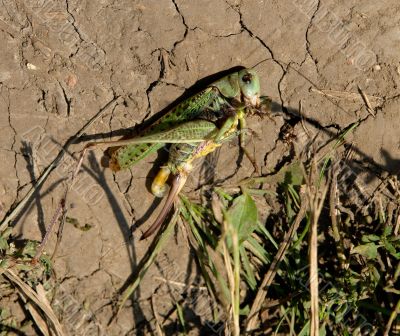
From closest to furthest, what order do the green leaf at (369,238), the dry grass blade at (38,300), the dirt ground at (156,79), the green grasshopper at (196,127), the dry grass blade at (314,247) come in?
the dry grass blade at (314,247), the green grasshopper at (196,127), the dirt ground at (156,79), the green leaf at (369,238), the dry grass blade at (38,300)

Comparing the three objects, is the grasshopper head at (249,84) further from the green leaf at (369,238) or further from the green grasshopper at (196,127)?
the green leaf at (369,238)

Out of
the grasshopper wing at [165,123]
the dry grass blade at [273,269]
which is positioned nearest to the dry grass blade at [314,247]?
the dry grass blade at [273,269]

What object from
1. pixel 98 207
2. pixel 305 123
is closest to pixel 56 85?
pixel 98 207

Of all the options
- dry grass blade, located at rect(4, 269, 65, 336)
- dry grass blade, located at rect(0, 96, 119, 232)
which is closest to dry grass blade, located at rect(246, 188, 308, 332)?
dry grass blade, located at rect(4, 269, 65, 336)

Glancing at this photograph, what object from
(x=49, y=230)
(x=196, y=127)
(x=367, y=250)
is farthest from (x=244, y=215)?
(x=49, y=230)

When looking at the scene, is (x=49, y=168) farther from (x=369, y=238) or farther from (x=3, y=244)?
(x=369, y=238)
